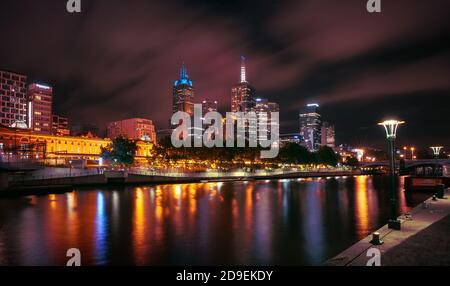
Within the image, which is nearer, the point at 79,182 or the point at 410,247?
the point at 410,247

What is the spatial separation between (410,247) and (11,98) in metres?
221

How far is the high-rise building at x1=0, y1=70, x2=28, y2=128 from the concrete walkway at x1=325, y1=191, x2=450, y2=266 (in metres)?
209

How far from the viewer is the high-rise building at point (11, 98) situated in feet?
627

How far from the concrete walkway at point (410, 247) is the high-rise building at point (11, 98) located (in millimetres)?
209336

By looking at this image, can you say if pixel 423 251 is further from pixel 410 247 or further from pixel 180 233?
pixel 180 233

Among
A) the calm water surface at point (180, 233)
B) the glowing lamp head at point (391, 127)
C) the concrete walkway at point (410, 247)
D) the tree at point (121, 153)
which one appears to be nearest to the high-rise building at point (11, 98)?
the tree at point (121, 153)

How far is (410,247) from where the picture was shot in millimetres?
14734

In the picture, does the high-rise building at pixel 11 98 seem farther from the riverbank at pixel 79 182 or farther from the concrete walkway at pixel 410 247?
the concrete walkway at pixel 410 247

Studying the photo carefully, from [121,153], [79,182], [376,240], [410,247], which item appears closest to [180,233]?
[376,240]

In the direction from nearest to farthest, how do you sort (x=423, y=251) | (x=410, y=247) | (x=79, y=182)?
1. (x=423, y=251)
2. (x=410, y=247)
3. (x=79, y=182)

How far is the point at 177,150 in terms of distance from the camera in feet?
405
